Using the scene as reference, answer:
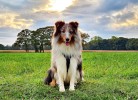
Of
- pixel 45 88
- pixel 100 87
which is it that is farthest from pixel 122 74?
Result: pixel 45 88

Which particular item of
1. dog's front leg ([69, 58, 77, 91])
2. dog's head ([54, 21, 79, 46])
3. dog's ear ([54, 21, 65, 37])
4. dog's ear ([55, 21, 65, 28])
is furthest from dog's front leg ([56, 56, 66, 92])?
dog's ear ([55, 21, 65, 28])

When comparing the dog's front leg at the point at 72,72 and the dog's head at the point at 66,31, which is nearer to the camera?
the dog's head at the point at 66,31

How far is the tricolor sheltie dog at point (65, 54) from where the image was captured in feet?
26.7

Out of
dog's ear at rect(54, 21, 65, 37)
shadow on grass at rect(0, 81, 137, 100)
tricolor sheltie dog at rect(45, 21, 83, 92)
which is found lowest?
shadow on grass at rect(0, 81, 137, 100)

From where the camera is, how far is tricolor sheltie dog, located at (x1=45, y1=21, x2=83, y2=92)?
814 centimetres

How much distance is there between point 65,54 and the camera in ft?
27.7

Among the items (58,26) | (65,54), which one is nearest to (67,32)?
(58,26)

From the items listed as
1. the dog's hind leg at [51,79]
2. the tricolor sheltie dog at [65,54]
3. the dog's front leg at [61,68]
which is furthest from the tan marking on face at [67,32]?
the dog's hind leg at [51,79]

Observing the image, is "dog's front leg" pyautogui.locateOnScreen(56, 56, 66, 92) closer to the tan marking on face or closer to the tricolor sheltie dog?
the tricolor sheltie dog

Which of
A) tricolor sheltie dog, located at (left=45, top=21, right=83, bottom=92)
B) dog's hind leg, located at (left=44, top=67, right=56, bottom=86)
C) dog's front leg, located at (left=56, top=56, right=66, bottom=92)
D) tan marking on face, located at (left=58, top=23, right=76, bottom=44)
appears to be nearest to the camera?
tan marking on face, located at (left=58, top=23, right=76, bottom=44)

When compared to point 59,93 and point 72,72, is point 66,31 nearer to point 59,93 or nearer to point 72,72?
point 72,72

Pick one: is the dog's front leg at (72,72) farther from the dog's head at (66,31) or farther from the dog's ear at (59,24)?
the dog's ear at (59,24)

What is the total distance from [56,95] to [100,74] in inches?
209

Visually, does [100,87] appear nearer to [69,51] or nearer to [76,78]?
[76,78]
